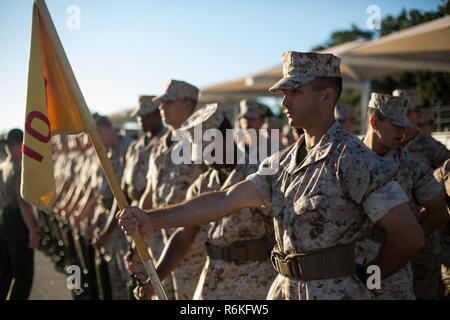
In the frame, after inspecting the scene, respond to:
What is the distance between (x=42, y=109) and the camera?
3.57 metres

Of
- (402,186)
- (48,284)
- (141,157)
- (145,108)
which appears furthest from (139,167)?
Answer: (48,284)

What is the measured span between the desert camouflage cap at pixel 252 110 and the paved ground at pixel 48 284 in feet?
11.1

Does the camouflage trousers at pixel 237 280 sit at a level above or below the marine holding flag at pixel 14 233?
above

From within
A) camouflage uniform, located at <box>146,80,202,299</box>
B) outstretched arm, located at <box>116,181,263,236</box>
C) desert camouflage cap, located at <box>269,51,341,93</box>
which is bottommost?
camouflage uniform, located at <box>146,80,202,299</box>

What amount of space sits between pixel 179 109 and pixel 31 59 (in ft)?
9.74

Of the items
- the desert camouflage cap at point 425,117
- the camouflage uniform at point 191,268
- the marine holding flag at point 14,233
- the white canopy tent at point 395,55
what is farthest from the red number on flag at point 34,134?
the white canopy tent at point 395,55

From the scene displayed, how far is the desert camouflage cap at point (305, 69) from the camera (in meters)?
3.35

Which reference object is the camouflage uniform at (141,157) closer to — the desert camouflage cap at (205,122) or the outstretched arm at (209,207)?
the desert camouflage cap at (205,122)

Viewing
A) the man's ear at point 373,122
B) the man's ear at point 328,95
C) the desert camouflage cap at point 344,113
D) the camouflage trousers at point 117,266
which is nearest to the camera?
the man's ear at point 328,95

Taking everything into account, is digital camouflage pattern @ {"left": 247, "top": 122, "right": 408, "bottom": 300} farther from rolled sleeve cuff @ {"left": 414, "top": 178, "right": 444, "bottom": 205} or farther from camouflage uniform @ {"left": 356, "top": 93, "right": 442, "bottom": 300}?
rolled sleeve cuff @ {"left": 414, "top": 178, "right": 444, "bottom": 205}

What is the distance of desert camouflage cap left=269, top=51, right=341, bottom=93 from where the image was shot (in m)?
3.35

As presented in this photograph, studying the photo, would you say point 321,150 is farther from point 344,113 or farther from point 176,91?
point 344,113

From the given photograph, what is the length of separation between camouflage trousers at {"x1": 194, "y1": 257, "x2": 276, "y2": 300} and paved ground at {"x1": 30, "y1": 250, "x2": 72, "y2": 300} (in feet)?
16.9

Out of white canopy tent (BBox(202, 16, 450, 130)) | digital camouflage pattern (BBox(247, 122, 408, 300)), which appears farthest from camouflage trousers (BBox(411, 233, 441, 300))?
white canopy tent (BBox(202, 16, 450, 130))
